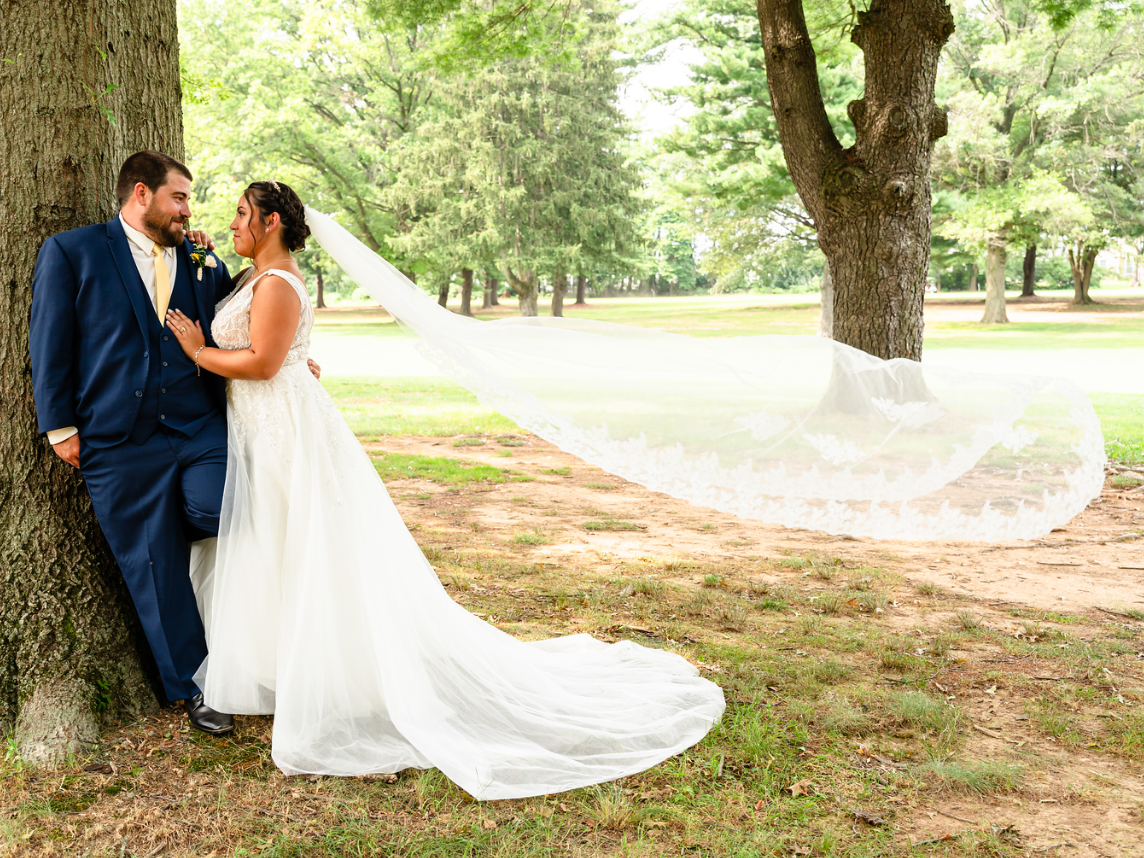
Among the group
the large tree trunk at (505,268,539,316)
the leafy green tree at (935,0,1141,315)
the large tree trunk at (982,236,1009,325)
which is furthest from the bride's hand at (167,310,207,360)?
the large tree trunk at (982,236,1009,325)

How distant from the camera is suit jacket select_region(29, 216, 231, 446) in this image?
3205mm

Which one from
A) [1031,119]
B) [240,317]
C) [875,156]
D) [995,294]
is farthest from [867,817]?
[995,294]

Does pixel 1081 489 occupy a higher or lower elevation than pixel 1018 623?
higher

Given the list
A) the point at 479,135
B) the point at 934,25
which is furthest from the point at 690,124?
the point at 934,25

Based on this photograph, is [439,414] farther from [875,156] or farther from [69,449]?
[69,449]

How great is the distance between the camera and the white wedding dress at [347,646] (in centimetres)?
329

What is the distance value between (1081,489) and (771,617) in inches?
74.3

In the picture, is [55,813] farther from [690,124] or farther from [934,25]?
[690,124]

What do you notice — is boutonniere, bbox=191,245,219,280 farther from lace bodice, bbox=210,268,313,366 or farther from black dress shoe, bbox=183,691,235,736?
black dress shoe, bbox=183,691,235,736

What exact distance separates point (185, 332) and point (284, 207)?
631 millimetres

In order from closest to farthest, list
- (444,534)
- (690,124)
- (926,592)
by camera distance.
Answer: (926,592) → (444,534) → (690,124)

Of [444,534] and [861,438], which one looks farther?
[444,534]

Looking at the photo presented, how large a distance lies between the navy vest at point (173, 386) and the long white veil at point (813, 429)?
4.55 feet

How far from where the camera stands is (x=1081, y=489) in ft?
16.8
